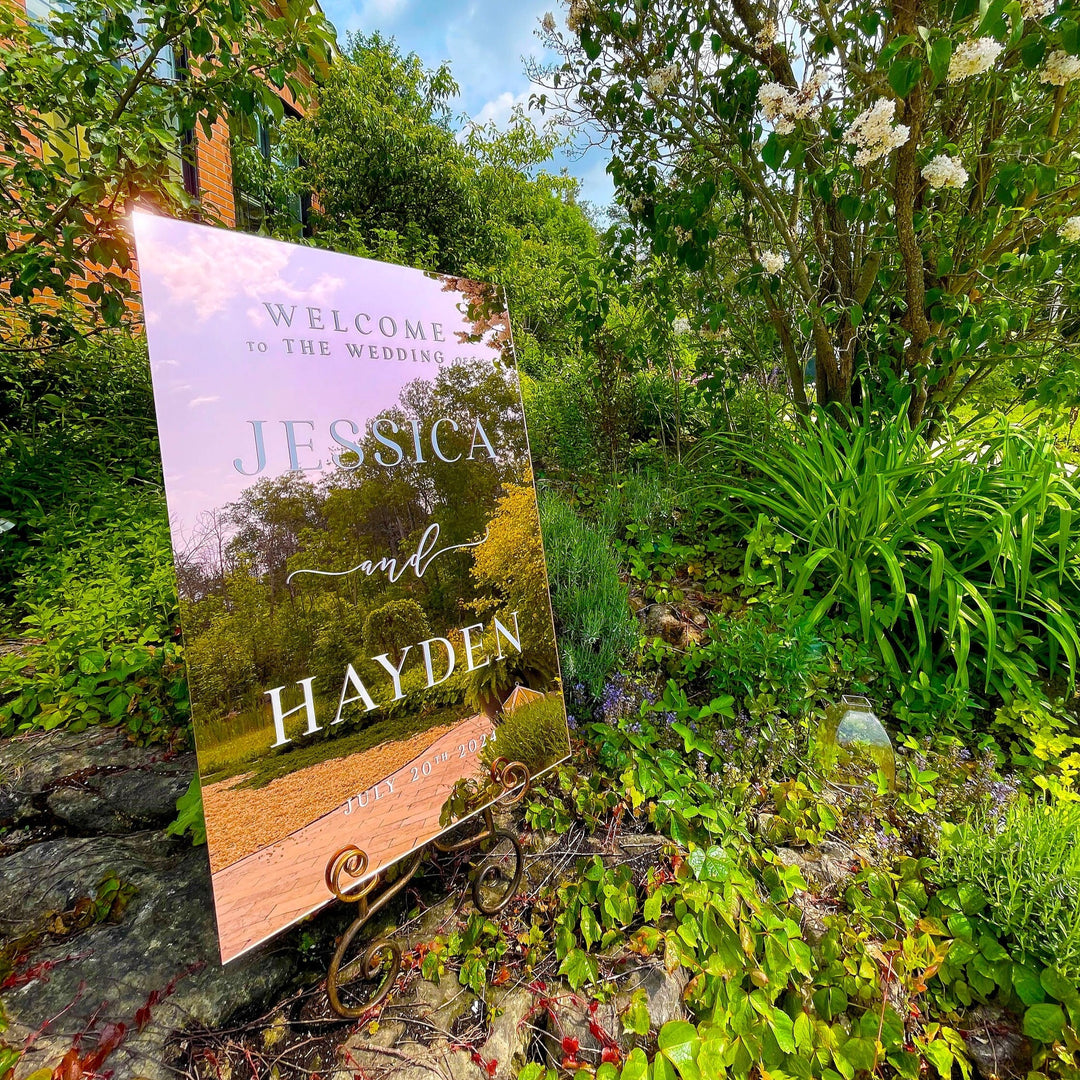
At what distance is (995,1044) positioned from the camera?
3.61 ft

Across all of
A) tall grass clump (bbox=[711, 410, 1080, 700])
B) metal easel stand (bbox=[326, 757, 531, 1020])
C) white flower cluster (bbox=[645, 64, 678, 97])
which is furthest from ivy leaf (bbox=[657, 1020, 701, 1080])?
white flower cluster (bbox=[645, 64, 678, 97])

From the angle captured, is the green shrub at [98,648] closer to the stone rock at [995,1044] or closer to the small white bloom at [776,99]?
the stone rock at [995,1044]

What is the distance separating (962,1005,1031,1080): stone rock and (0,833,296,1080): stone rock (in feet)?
5.28

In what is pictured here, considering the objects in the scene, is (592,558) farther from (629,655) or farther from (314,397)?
(314,397)

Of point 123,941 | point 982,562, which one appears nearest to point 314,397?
point 123,941

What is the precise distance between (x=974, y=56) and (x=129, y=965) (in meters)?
3.52

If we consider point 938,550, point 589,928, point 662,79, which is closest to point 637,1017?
point 589,928

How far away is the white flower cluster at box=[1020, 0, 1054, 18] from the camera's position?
153cm

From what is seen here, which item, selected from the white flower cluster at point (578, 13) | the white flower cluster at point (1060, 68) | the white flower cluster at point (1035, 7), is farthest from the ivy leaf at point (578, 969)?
the white flower cluster at point (578, 13)

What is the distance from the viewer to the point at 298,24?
1.53 meters

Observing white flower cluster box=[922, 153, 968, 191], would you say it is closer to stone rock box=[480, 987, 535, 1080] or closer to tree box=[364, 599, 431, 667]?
tree box=[364, 599, 431, 667]

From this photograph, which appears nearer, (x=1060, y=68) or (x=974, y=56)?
(x=974, y=56)

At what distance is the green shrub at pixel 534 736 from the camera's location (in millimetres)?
1289

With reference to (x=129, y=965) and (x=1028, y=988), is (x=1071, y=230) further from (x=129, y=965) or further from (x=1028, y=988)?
(x=129, y=965)
